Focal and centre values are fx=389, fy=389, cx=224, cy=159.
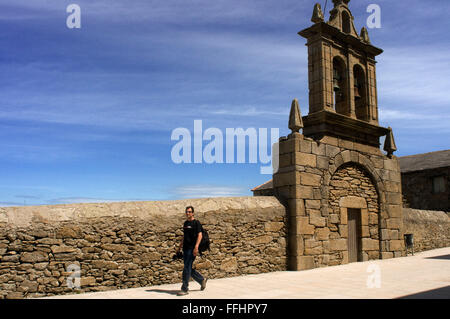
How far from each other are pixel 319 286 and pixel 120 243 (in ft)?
12.5

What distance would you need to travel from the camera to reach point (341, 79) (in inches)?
488

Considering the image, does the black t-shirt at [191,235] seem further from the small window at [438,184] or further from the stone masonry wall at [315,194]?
the small window at [438,184]

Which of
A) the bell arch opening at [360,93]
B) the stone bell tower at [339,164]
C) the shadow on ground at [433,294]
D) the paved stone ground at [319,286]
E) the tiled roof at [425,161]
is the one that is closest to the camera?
the shadow on ground at [433,294]

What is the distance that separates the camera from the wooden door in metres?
11.4

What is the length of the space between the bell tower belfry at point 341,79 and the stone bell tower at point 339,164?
0.09 feet

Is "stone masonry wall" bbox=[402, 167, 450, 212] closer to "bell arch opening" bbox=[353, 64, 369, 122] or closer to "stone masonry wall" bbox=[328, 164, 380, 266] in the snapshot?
"bell arch opening" bbox=[353, 64, 369, 122]

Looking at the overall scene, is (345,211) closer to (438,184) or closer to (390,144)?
(390,144)

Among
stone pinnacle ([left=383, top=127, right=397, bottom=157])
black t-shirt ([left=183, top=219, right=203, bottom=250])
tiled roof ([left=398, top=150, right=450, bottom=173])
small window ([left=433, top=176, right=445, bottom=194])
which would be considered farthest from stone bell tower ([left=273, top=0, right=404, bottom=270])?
tiled roof ([left=398, top=150, right=450, bottom=173])

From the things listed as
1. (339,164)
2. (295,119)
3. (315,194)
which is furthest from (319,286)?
(339,164)

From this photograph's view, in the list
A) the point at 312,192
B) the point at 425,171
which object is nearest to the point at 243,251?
the point at 312,192

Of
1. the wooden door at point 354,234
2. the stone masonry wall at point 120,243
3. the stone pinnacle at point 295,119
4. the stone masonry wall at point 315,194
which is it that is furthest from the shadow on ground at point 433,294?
the stone pinnacle at point 295,119

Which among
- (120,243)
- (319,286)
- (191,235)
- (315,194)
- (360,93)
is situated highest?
(360,93)

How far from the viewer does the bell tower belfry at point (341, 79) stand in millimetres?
11281
